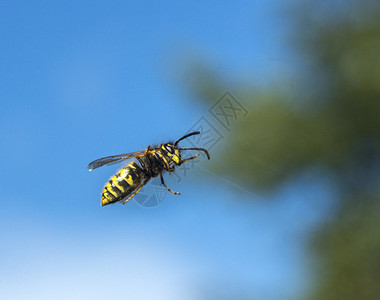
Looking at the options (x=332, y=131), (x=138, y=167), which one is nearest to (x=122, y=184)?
(x=138, y=167)

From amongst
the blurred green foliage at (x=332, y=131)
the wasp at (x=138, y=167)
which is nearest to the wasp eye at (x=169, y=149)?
the wasp at (x=138, y=167)

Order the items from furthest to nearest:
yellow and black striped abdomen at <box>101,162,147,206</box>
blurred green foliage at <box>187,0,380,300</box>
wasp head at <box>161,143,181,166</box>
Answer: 1. blurred green foliage at <box>187,0,380,300</box>
2. wasp head at <box>161,143,181,166</box>
3. yellow and black striped abdomen at <box>101,162,147,206</box>

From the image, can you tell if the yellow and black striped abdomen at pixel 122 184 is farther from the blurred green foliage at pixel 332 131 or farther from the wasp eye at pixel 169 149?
the blurred green foliage at pixel 332 131

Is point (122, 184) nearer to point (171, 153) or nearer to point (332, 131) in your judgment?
point (171, 153)

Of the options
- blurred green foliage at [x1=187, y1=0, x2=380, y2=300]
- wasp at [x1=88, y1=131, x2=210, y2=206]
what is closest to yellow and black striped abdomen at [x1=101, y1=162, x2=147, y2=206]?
wasp at [x1=88, y1=131, x2=210, y2=206]

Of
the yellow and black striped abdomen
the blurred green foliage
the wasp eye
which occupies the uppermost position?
the blurred green foliage

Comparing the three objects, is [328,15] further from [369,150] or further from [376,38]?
[369,150]

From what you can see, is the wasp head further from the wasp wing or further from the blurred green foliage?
the blurred green foliage
